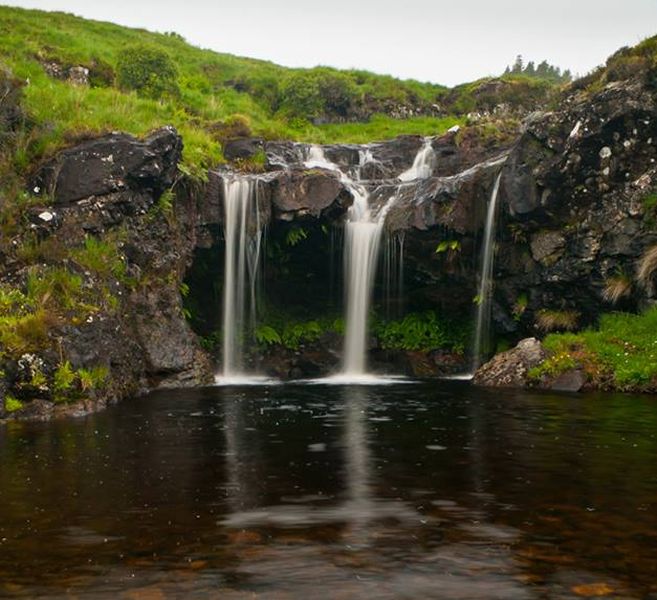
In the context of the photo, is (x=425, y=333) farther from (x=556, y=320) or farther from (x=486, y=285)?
(x=556, y=320)

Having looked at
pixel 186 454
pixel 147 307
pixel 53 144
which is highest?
pixel 53 144

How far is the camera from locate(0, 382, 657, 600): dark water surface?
6.23 m

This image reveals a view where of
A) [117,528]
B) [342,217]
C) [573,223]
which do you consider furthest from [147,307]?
[117,528]

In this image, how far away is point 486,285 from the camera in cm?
2709

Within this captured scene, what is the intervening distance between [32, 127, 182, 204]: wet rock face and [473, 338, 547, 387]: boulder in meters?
11.8

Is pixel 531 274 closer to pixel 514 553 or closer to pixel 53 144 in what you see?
pixel 53 144

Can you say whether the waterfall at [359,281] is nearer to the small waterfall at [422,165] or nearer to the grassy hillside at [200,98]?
the small waterfall at [422,165]

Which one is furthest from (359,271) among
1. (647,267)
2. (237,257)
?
(647,267)

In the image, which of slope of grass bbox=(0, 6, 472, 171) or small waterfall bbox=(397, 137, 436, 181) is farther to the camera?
small waterfall bbox=(397, 137, 436, 181)

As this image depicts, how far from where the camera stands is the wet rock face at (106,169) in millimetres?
22906

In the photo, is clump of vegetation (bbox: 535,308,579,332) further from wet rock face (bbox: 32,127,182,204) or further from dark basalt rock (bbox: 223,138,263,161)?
dark basalt rock (bbox: 223,138,263,161)

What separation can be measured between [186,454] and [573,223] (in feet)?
56.9

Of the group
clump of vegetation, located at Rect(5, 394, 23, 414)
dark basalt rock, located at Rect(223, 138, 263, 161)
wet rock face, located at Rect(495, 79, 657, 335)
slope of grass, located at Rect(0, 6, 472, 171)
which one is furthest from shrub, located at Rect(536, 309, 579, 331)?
clump of vegetation, located at Rect(5, 394, 23, 414)

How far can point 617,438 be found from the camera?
12.9 metres
